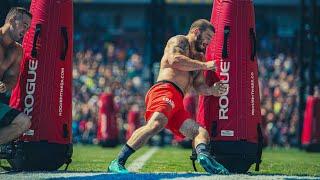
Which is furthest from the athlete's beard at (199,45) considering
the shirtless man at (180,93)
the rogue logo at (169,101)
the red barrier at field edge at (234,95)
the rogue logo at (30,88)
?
the rogue logo at (30,88)

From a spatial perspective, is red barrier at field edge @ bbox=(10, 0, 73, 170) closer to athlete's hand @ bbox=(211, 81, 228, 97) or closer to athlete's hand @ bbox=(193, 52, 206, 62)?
athlete's hand @ bbox=(193, 52, 206, 62)

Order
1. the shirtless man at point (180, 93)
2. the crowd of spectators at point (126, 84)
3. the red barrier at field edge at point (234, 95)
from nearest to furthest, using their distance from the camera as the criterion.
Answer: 1. the shirtless man at point (180, 93)
2. the red barrier at field edge at point (234, 95)
3. the crowd of spectators at point (126, 84)

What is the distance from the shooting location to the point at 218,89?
726cm

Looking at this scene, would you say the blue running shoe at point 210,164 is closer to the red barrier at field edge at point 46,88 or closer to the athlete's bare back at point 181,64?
the athlete's bare back at point 181,64

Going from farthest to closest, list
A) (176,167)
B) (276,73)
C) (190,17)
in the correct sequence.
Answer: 1. (190,17)
2. (276,73)
3. (176,167)

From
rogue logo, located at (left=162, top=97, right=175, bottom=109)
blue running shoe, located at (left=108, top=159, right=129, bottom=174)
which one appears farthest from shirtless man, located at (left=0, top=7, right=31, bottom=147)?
rogue logo, located at (left=162, top=97, right=175, bottom=109)

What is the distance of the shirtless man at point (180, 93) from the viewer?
6.91 m

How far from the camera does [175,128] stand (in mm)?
7227

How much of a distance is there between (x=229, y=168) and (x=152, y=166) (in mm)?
2073

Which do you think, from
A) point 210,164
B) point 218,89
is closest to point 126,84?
point 218,89

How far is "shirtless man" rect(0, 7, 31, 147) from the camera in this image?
6859 mm

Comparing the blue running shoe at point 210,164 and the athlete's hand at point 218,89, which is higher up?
the athlete's hand at point 218,89

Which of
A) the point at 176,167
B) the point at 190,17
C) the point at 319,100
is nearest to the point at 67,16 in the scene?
the point at 176,167

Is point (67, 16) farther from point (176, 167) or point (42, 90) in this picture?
point (176, 167)
